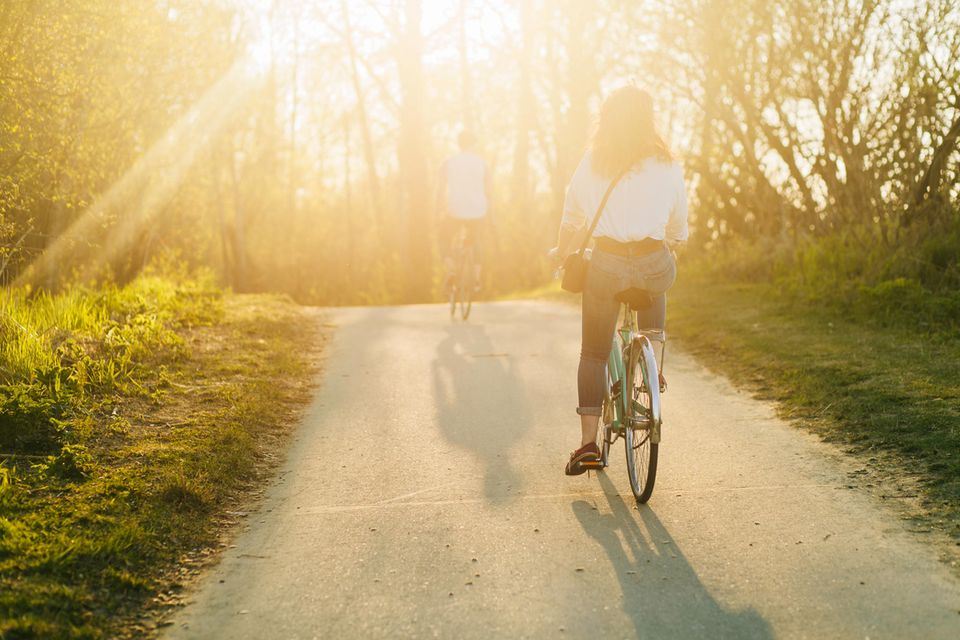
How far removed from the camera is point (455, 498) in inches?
197

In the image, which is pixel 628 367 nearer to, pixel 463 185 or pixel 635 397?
pixel 635 397

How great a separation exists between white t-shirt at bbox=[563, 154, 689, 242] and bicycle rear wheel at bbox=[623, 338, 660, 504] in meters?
0.57

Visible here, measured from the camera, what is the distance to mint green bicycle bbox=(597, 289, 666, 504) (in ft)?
15.3

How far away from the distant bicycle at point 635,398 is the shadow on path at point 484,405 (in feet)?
2.07

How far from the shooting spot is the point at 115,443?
18.0 ft

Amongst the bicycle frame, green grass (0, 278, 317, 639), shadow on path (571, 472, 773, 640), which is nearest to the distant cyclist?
green grass (0, 278, 317, 639)

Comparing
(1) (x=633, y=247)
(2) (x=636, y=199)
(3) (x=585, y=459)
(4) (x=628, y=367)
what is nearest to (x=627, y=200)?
(2) (x=636, y=199)

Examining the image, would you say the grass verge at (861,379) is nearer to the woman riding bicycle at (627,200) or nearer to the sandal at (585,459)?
the sandal at (585,459)

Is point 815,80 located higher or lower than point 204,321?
higher

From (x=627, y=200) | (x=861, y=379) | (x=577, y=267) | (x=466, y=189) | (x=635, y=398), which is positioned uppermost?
(x=466, y=189)

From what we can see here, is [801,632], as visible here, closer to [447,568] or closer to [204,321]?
[447,568]

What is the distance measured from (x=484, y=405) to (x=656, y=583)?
11.4 ft

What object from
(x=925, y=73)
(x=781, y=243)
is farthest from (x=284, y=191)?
(x=925, y=73)

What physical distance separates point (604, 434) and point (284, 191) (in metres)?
37.4
